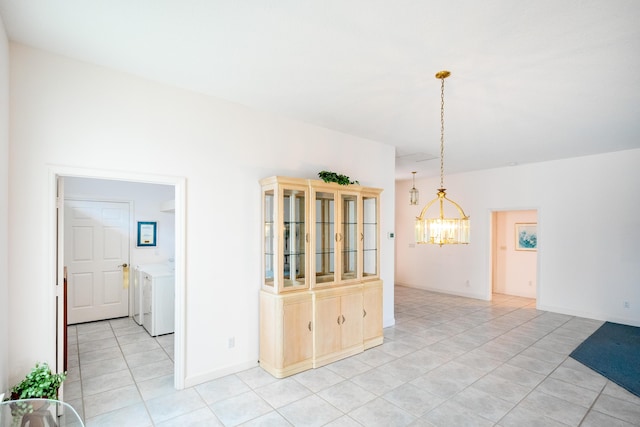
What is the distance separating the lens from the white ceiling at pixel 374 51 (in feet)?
6.64

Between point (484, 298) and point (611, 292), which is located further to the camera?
point (484, 298)

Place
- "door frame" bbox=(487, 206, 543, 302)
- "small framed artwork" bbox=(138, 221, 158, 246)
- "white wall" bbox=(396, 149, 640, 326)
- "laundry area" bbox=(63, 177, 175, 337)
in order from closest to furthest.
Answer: "laundry area" bbox=(63, 177, 175, 337) → "white wall" bbox=(396, 149, 640, 326) → "small framed artwork" bbox=(138, 221, 158, 246) → "door frame" bbox=(487, 206, 543, 302)

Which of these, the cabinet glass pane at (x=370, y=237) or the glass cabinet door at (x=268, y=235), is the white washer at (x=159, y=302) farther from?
the cabinet glass pane at (x=370, y=237)

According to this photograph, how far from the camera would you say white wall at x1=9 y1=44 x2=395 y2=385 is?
2475 mm

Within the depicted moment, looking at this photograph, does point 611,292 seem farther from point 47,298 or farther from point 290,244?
point 47,298

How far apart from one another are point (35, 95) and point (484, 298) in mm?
7904

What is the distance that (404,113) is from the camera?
3.83m

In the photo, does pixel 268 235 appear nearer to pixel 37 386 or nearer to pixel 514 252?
pixel 37 386

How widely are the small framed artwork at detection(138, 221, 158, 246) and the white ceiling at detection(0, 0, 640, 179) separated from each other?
3.42 m

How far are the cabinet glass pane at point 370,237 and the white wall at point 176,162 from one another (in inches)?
26.4

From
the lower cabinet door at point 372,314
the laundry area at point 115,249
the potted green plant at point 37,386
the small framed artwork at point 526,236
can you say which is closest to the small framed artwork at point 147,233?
the laundry area at point 115,249

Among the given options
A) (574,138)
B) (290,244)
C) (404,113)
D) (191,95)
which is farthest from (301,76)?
(574,138)

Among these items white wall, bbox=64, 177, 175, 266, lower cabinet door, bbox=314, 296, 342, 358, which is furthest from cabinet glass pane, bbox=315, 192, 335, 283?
white wall, bbox=64, 177, 175, 266

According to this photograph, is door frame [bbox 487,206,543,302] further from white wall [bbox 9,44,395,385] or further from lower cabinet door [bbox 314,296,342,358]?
lower cabinet door [bbox 314,296,342,358]
